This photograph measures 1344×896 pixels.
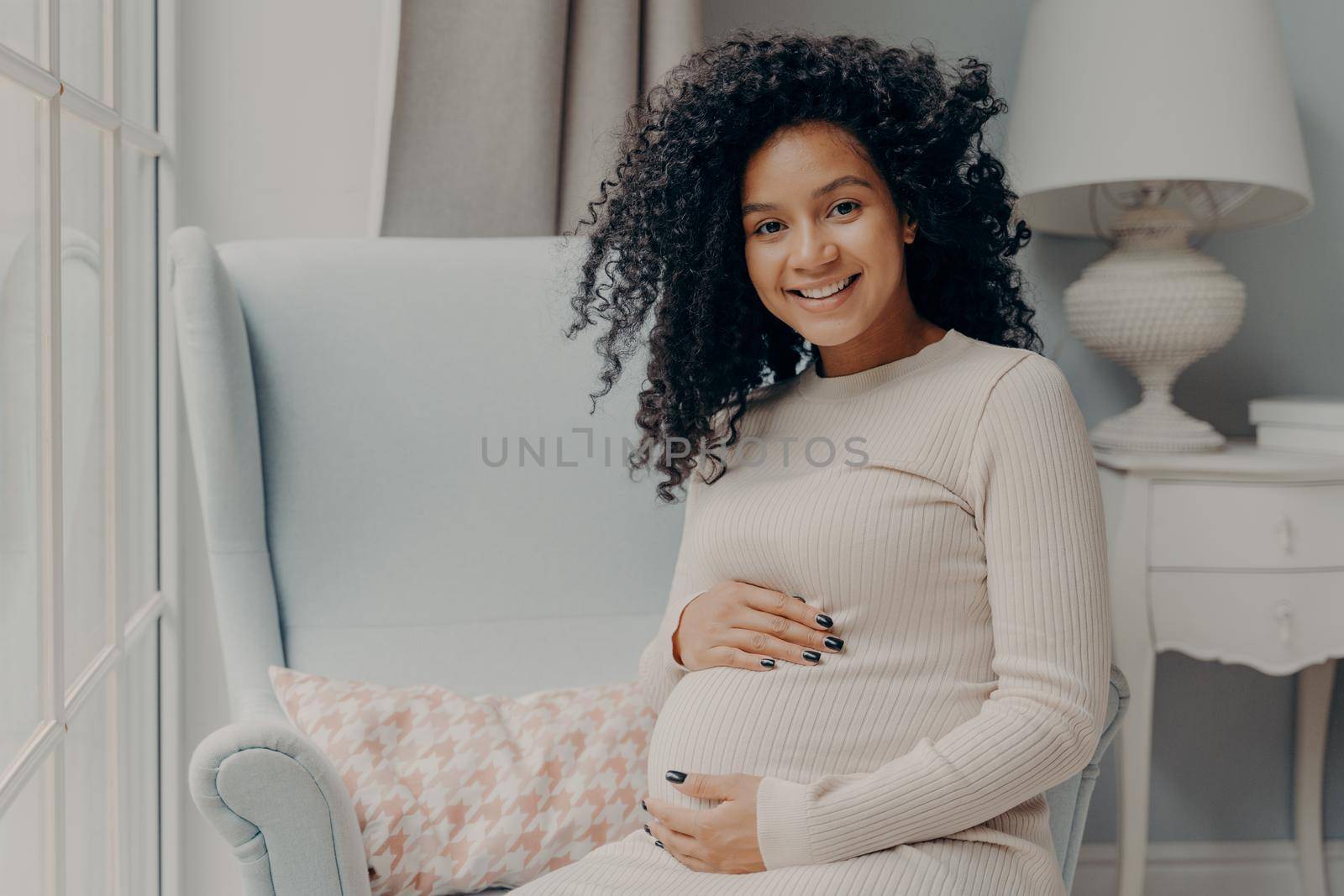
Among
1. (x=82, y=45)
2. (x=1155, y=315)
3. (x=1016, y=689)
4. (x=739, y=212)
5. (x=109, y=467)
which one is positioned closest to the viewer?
(x=1016, y=689)

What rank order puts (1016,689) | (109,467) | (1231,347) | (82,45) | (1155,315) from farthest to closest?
(1231,347), (1155,315), (109,467), (82,45), (1016,689)

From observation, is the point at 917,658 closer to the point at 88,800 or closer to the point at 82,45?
the point at 88,800

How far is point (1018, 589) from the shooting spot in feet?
2.87

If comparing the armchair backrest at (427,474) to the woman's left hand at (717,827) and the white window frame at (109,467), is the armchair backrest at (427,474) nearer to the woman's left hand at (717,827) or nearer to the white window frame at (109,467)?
the white window frame at (109,467)

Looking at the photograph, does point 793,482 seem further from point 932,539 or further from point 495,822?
point 495,822

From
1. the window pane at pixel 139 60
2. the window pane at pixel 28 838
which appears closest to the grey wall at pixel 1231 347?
the window pane at pixel 139 60

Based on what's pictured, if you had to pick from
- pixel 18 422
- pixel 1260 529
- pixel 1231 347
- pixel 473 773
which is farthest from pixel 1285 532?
pixel 18 422

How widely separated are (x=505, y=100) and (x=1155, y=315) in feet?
3.29

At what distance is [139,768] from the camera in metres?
1.52

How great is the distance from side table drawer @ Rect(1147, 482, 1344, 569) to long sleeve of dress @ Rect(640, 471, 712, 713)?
0.75 m

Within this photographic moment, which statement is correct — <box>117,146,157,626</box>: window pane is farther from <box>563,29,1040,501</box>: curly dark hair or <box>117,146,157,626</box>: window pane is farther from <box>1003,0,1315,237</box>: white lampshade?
<box>1003,0,1315,237</box>: white lampshade

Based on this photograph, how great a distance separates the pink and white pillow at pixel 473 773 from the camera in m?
1.04

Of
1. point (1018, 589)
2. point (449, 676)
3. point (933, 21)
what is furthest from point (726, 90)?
point (933, 21)

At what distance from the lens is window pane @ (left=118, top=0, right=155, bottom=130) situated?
1450mm
